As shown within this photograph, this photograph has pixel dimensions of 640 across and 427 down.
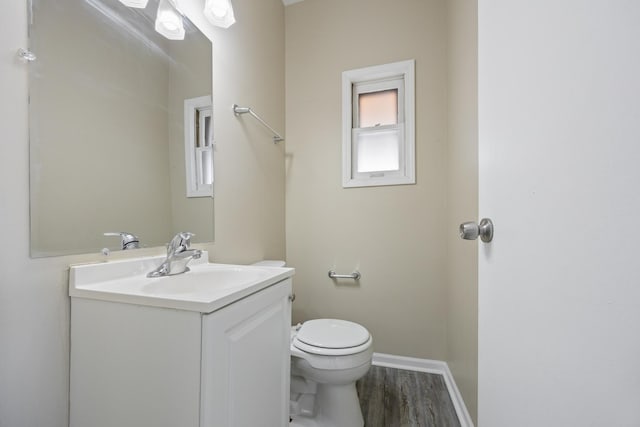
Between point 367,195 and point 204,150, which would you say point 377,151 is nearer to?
point 367,195

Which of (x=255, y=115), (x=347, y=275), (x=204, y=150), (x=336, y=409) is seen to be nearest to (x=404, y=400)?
(x=336, y=409)

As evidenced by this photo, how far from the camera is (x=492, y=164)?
20.6 inches

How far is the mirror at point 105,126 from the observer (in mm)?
700

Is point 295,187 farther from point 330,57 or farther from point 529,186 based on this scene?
point 529,186

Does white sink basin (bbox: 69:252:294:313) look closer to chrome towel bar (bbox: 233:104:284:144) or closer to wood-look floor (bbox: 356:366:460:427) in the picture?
chrome towel bar (bbox: 233:104:284:144)

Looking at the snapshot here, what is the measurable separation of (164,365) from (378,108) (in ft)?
6.73

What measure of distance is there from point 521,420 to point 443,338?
1552 mm

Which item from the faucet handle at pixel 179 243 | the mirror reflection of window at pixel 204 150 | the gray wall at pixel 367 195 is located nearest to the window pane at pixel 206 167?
the mirror reflection of window at pixel 204 150

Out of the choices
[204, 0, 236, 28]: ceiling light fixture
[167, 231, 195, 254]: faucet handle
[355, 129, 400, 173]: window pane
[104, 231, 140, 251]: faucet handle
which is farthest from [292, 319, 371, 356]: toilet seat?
[204, 0, 236, 28]: ceiling light fixture

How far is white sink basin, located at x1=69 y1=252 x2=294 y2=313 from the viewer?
2.09ft

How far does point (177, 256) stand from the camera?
98 cm

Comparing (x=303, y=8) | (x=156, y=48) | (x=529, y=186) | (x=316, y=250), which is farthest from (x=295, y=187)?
(x=529, y=186)

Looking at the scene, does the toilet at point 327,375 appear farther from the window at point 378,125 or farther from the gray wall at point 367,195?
the window at point 378,125

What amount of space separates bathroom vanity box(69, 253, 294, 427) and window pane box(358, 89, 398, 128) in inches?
65.2
